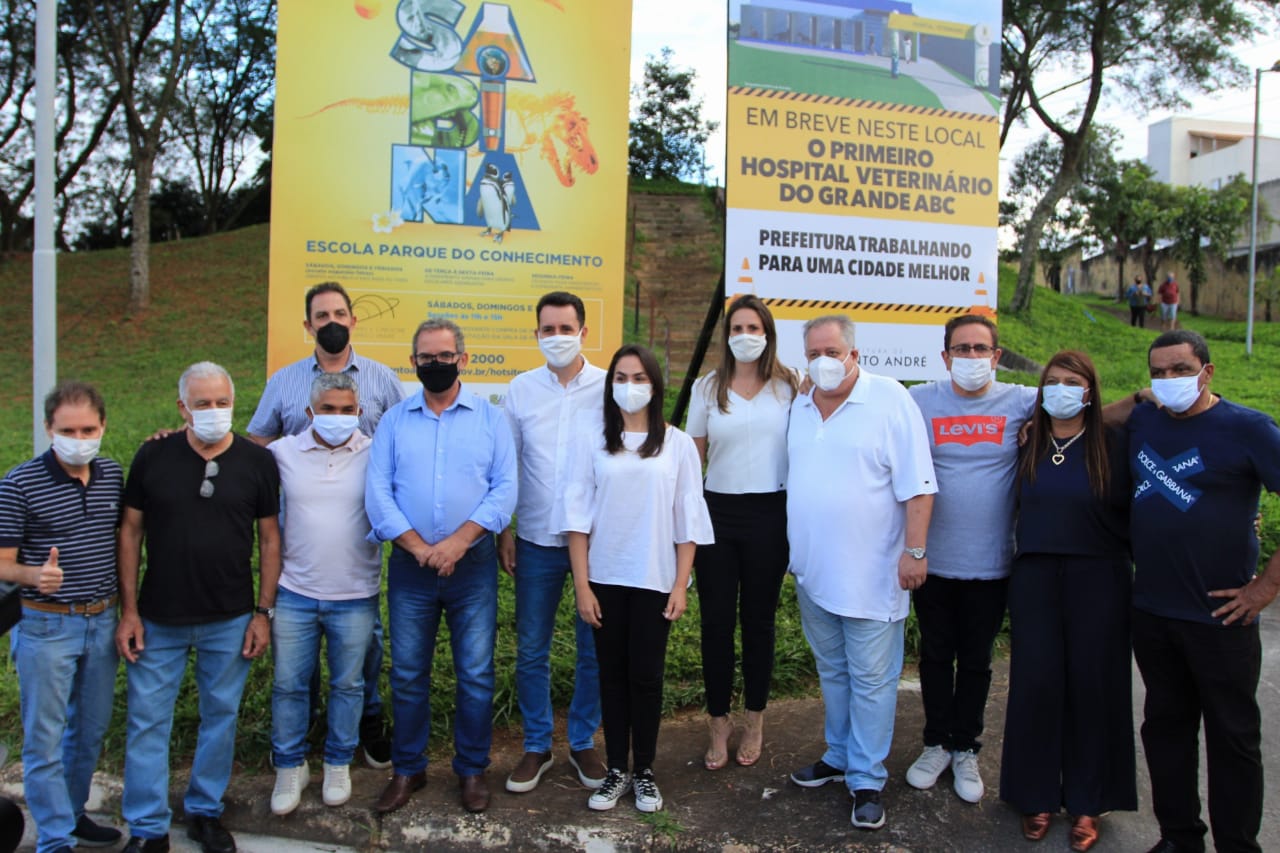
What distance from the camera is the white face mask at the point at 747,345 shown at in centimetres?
391

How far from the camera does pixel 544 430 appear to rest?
156 inches

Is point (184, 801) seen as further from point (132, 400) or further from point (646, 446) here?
point (132, 400)

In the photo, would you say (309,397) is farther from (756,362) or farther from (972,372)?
(972,372)

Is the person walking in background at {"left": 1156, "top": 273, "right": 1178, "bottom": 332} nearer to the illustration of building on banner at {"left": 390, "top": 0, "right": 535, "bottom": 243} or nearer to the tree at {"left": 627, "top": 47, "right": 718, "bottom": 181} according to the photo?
the tree at {"left": 627, "top": 47, "right": 718, "bottom": 181}

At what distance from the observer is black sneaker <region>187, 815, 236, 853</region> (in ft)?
11.4

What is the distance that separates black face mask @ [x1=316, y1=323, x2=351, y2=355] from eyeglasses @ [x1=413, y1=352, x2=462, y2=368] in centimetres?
52

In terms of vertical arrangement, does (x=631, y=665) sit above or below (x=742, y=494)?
below

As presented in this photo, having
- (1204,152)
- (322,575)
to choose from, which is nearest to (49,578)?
(322,575)

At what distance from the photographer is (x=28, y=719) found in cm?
326

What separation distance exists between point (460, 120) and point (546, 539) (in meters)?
2.54

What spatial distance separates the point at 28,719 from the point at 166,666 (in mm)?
448

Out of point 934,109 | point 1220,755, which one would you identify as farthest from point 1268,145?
point 1220,755

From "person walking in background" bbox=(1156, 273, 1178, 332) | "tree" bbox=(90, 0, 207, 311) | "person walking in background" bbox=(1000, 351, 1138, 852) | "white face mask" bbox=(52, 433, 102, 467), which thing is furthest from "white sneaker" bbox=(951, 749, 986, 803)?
"person walking in background" bbox=(1156, 273, 1178, 332)

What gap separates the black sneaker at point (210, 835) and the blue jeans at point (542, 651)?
3.86 ft
